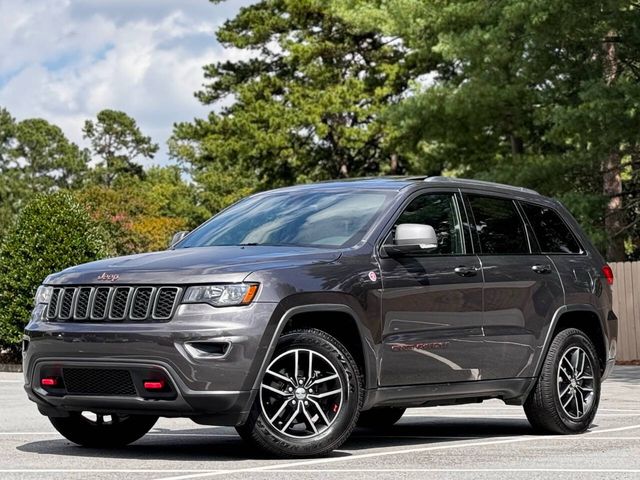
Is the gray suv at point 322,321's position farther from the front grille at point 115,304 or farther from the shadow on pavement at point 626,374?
the shadow on pavement at point 626,374

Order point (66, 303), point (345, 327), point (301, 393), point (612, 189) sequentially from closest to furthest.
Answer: point (301, 393)
point (66, 303)
point (345, 327)
point (612, 189)

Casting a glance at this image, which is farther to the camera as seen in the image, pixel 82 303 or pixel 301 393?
pixel 82 303

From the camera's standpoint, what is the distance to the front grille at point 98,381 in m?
8.77

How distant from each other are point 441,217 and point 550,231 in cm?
153

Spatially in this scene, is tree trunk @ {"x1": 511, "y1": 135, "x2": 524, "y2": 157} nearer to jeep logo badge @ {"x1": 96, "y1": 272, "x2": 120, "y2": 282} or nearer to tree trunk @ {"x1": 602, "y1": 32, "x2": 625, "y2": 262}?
tree trunk @ {"x1": 602, "y1": 32, "x2": 625, "y2": 262}

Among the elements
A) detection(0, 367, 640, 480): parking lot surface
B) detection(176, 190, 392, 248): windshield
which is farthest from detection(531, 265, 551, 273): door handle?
detection(176, 190, 392, 248): windshield

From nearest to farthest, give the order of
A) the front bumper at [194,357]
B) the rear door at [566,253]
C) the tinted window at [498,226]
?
the front bumper at [194,357], the tinted window at [498,226], the rear door at [566,253]

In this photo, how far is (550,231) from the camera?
460 inches

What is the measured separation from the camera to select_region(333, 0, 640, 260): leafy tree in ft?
92.9

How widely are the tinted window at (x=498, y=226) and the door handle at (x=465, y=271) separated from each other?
1.18 ft

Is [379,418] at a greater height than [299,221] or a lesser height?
lesser

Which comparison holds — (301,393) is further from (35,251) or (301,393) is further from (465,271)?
(35,251)

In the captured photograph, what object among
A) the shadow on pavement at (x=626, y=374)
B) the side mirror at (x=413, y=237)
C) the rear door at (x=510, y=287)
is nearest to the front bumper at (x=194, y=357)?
the side mirror at (x=413, y=237)

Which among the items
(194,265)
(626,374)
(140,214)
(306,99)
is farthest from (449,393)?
(140,214)
